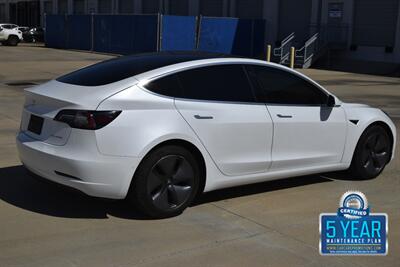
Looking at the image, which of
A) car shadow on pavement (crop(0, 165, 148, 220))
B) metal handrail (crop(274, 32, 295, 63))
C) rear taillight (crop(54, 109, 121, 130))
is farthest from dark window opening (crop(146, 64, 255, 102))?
metal handrail (crop(274, 32, 295, 63))

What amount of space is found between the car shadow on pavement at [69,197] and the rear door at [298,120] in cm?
49

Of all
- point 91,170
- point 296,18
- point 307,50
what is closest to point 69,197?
point 91,170

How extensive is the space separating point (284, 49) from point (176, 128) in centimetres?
2817

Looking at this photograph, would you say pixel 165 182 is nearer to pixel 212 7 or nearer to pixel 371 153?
pixel 371 153

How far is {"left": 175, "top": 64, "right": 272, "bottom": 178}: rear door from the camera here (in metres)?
5.18

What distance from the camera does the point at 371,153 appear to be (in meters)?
6.70

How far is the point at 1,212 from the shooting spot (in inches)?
204

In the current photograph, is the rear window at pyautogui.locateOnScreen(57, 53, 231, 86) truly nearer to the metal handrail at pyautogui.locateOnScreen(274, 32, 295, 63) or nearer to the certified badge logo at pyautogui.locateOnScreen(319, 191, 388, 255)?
the certified badge logo at pyautogui.locateOnScreen(319, 191, 388, 255)

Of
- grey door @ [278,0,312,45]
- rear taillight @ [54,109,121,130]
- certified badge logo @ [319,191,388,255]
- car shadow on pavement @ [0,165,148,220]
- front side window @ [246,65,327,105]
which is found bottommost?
car shadow on pavement @ [0,165,148,220]

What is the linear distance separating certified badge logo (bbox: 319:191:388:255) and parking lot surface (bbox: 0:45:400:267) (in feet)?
0.27

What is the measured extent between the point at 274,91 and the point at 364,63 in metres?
25.0

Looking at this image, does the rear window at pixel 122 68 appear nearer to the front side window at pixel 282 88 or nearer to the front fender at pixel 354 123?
the front side window at pixel 282 88

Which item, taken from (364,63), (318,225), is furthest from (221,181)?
(364,63)

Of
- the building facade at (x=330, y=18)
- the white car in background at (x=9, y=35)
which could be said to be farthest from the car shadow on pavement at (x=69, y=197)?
the white car in background at (x=9, y=35)
